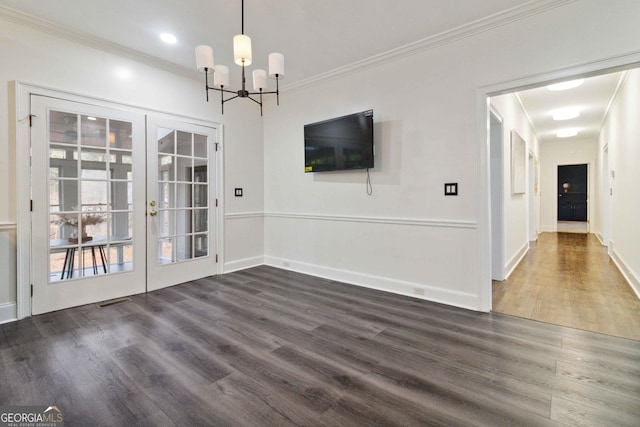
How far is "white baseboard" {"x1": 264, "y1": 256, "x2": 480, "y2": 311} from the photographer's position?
3.20 metres

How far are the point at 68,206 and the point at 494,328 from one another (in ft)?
14.2

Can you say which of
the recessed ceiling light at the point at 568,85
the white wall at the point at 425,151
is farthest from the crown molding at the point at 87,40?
the recessed ceiling light at the point at 568,85

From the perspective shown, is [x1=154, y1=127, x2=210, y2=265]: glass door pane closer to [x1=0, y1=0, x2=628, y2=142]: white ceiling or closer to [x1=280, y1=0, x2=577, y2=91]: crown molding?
[x1=0, y1=0, x2=628, y2=142]: white ceiling

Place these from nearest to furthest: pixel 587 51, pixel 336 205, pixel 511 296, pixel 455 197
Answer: pixel 587 51 < pixel 455 197 < pixel 511 296 < pixel 336 205

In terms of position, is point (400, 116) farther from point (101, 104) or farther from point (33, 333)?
point (33, 333)

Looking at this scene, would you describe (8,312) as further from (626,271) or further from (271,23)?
(626,271)

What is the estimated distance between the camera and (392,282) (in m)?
3.71

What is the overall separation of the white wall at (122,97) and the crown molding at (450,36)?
148 cm

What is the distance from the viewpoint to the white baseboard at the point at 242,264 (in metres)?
4.70

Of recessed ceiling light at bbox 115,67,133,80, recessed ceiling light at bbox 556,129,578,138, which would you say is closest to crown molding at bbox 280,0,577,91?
recessed ceiling light at bbox 115,67,133,80

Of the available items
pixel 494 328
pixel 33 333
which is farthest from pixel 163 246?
pixel 494 328

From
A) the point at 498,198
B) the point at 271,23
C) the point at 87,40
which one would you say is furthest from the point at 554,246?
the point at 87,40

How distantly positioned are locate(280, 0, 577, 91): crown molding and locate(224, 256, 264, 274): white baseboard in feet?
9.52

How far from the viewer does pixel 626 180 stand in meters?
4.20
